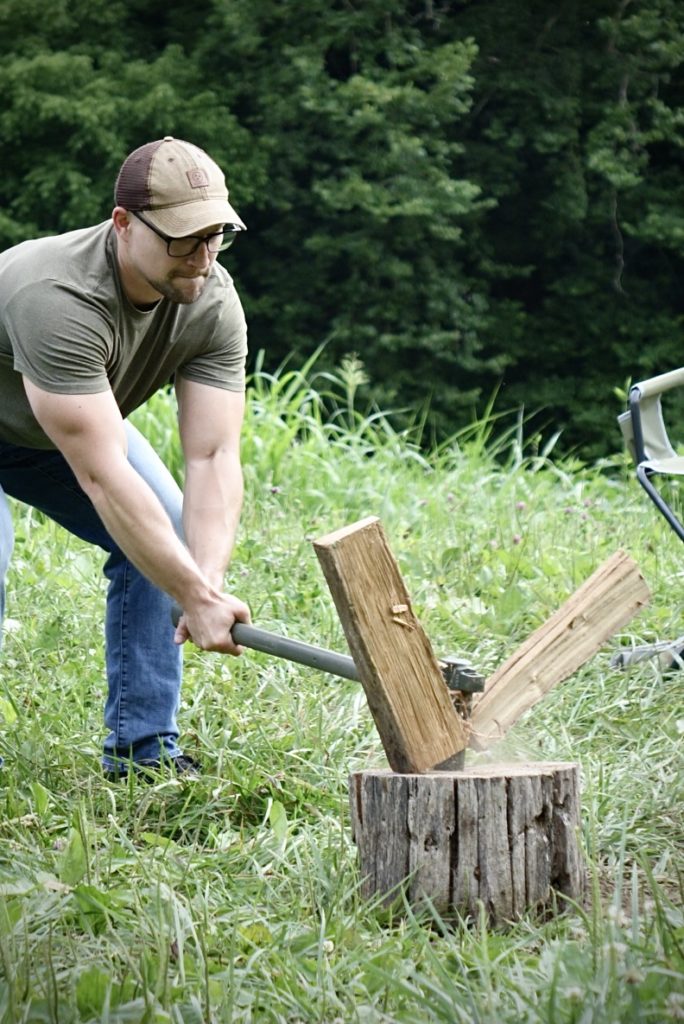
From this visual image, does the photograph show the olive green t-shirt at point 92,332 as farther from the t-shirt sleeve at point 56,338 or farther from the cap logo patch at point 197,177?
the cap logo patch at point 197,177

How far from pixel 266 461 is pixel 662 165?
33.4 feet

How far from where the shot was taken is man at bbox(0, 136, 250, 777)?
2611 millimetres

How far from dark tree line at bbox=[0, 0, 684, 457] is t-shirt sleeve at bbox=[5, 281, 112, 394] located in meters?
10.7

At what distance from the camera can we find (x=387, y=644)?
2273 millimetres

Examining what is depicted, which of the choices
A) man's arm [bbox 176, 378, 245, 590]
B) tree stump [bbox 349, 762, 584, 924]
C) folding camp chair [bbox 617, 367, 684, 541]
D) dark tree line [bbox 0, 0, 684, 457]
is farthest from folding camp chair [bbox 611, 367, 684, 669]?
dark tree line [bbox 0, 0, 684, 457]

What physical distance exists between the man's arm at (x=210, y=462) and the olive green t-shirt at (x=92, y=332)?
4cm

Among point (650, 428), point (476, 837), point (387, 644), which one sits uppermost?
point (650, 428)

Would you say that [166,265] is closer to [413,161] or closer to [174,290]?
[174,290]

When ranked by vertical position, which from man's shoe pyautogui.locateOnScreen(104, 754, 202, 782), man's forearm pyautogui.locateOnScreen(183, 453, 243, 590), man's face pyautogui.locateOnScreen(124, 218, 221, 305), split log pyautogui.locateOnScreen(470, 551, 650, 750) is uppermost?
man's face pyautogui.locateOnScreen(124, 218, 221, 305)

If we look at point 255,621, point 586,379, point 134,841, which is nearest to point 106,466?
point 134,841

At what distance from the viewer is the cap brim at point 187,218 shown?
2584 millimetres

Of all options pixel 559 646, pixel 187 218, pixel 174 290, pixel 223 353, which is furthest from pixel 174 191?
pixel 559 646

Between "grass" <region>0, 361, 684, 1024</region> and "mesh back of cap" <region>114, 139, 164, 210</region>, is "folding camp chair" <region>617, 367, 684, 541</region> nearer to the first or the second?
"grass" <region>0, 361, 684, 1024</region>

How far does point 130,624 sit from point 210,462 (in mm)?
440
